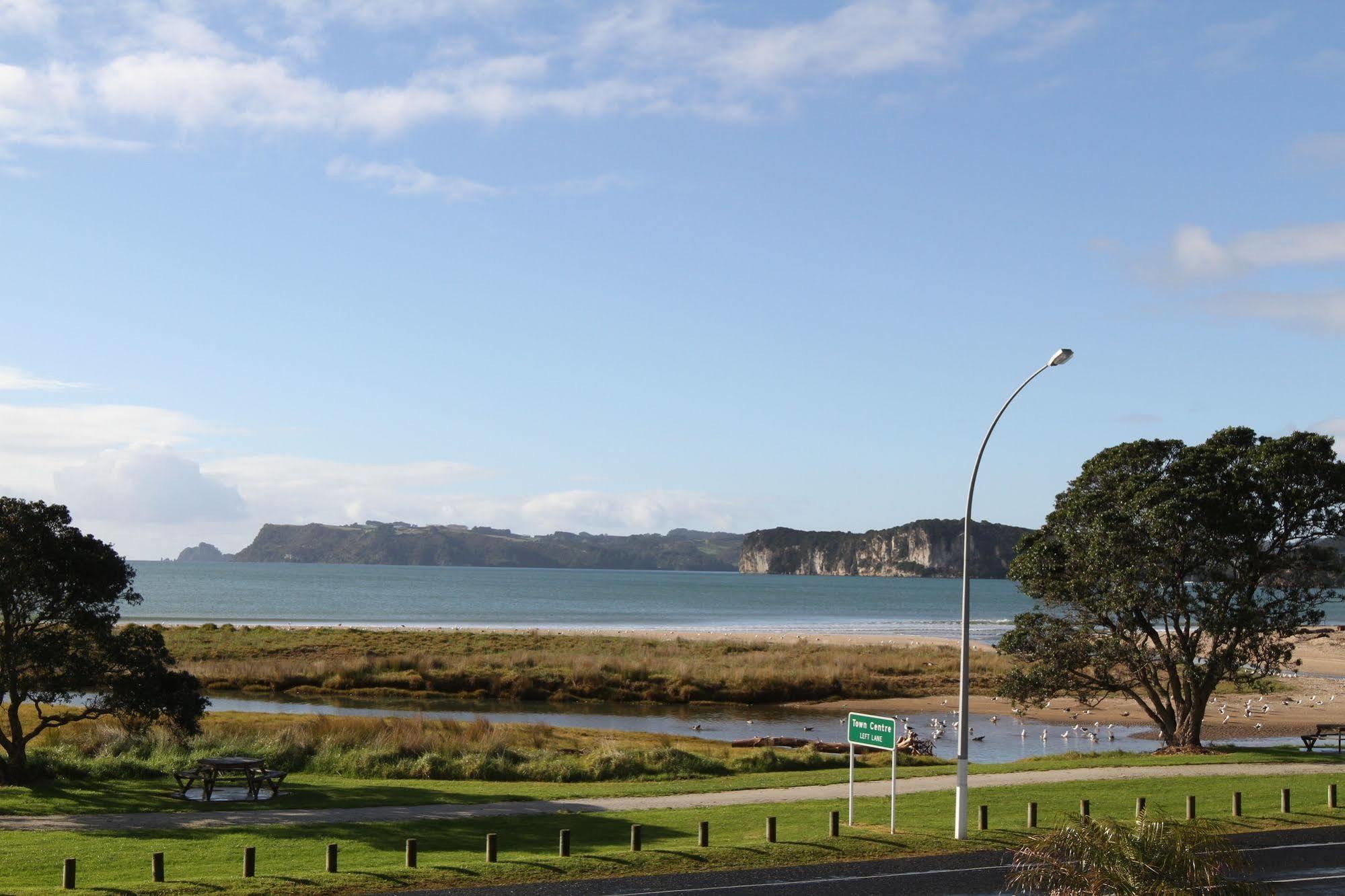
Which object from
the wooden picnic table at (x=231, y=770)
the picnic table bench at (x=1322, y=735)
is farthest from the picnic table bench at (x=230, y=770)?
the picnic table bench at (x=1322, y=735)

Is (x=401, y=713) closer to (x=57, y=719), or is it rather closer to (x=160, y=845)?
(x=57, y=719)

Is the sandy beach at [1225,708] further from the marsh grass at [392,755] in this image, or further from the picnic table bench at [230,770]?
the picnic table bench at [230,770]

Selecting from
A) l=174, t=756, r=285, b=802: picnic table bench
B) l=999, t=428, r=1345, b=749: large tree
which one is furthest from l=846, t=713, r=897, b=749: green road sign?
l=999, t=428, r=1345, b=749: large tree

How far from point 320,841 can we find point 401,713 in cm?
3198

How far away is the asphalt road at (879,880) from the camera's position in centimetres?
1602

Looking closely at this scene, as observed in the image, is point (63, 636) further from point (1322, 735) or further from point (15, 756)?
point (1322, 735)

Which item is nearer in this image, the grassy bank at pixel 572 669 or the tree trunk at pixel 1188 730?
the tree trunk at pixel 1188 730

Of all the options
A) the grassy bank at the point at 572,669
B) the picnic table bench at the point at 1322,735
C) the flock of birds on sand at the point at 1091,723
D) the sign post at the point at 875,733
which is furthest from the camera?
the grassy bank at the point at 572,669

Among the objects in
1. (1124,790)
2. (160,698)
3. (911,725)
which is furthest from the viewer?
(911,725)

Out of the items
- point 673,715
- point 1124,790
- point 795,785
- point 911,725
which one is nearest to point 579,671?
point 673,715

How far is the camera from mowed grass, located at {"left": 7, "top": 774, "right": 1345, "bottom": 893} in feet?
55.1

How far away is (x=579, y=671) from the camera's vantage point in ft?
202

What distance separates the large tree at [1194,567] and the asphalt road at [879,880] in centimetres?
1441

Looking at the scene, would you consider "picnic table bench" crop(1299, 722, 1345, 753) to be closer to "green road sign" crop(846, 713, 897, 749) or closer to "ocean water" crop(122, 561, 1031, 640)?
"green road sign" crop(846, 713, 897, 749)
